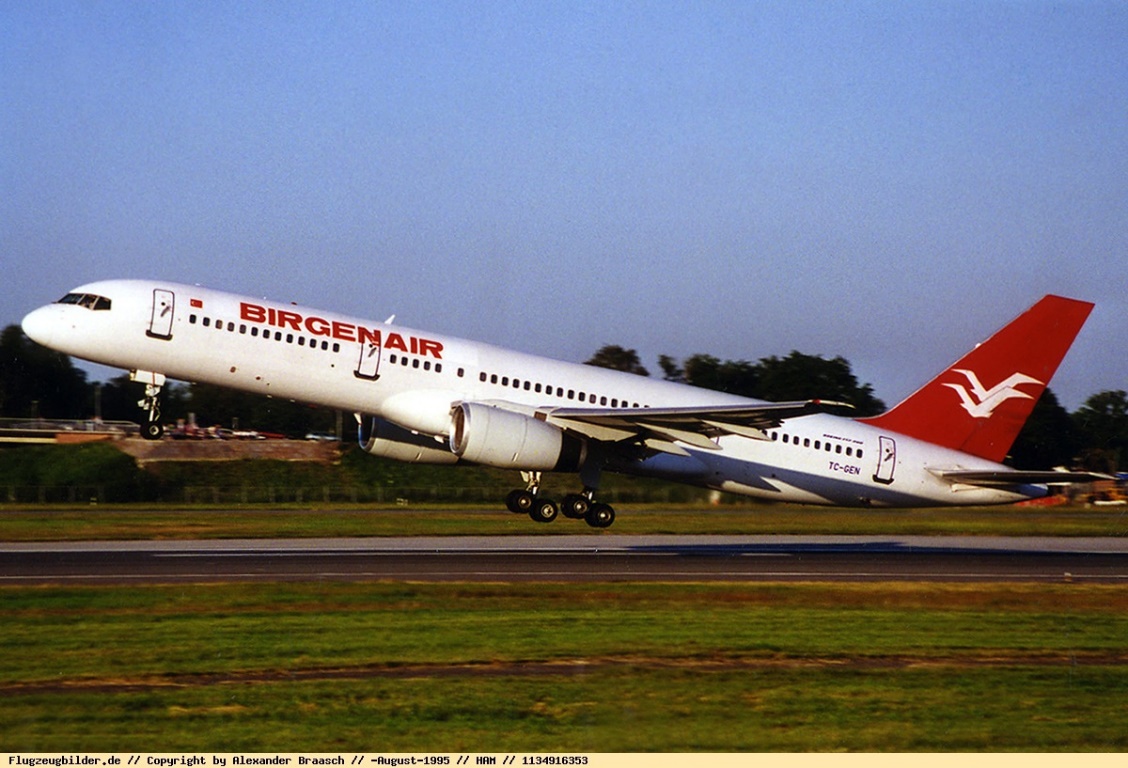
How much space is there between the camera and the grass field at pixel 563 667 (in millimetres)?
13773

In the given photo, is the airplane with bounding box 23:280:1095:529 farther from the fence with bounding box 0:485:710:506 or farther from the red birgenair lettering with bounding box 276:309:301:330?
the fence with bounding box 0:485:710:506

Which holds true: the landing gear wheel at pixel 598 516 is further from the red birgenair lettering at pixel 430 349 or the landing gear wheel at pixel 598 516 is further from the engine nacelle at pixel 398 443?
the red birgenair lettering at pixel 430 349

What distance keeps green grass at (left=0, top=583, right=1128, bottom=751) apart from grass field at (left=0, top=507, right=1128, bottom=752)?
5cm

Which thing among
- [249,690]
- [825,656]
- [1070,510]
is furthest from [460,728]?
[1070,510]

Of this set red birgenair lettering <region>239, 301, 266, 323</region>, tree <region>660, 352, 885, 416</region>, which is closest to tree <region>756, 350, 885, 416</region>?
tree <region>660, 352, 885, 416</region>

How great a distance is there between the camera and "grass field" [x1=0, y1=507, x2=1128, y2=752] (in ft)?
45.2

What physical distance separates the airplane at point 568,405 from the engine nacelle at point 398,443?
1.9 inches

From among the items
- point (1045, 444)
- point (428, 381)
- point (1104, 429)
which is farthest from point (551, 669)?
point (1104, 429)

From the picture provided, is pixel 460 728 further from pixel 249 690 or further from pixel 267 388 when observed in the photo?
pixel 267 388

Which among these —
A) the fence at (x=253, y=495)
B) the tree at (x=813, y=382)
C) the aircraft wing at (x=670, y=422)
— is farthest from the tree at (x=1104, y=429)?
the aircraft wing at (x=670, y=422)

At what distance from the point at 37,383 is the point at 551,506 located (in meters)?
65.3

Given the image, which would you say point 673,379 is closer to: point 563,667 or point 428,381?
point 428,381

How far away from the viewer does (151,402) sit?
30.6 meters

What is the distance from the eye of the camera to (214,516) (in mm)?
47938
